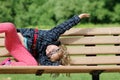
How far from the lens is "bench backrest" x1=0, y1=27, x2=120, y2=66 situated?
616 cm

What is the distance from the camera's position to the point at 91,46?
6.21 meters

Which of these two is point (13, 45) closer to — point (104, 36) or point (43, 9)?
point (104, 36)

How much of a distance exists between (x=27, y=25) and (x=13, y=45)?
8.85 meters

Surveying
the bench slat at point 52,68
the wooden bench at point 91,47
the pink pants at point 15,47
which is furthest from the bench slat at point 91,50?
the bench slat at point 52,68

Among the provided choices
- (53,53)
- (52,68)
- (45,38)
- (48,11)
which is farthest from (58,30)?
(48,11)

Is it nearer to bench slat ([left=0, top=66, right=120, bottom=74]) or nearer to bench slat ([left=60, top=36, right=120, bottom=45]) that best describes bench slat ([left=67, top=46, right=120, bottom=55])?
bench slat ([left=60, top=36, right=120, bottom=45])

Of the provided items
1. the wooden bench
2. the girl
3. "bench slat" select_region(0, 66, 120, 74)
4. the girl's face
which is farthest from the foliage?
"bench slat" select_region(0, 66, 120, 74)

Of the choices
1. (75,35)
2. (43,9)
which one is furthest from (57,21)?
(75,35)

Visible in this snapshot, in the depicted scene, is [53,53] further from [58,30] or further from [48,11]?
[48,11]

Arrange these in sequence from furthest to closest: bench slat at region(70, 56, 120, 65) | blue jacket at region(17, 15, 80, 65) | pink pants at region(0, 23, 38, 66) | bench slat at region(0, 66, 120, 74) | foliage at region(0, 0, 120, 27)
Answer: foliage at region(0, 0, 120, 27), bench slat at region(70, 56, 120, 65), blue jacket at region(17, 15, 80, 65), pink pants at region(0, 23, 38, 66), bench slat at region(0, 66, 120, 74)

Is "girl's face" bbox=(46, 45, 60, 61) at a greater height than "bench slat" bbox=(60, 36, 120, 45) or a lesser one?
lesser

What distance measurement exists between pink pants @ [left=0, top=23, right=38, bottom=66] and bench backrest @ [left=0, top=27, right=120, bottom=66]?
20 cm

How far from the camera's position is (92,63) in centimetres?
616

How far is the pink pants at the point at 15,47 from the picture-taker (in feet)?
19.2
